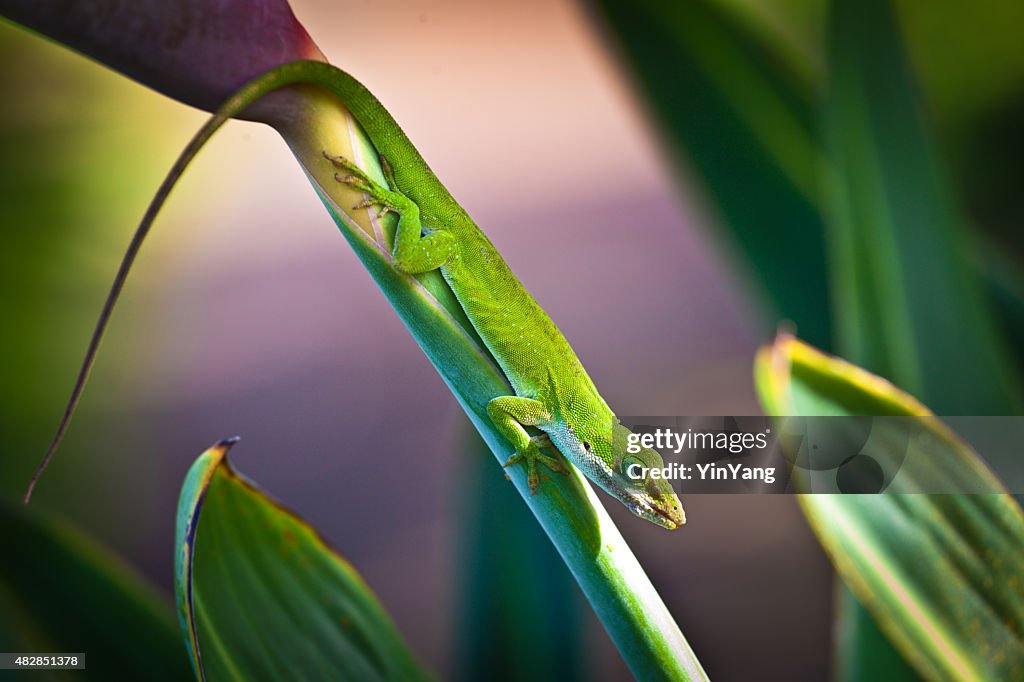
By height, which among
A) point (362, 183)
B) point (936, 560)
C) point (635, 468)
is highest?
point (362, 183)

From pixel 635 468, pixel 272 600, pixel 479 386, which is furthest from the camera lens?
pixel 635 468

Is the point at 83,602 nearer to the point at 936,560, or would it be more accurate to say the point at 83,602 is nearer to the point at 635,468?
the point at 635,468

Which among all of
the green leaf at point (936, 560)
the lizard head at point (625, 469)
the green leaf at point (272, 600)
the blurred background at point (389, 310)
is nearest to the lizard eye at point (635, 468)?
the lizard head at point (625, 469)

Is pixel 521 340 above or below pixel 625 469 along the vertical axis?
above

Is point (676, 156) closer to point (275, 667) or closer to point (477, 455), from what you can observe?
point (477, 455)

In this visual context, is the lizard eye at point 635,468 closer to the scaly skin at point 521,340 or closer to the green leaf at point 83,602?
the scaly skin at point 521,340

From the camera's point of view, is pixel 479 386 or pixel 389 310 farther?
pixel 389 310

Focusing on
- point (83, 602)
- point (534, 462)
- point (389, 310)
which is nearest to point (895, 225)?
point (534, 462)
